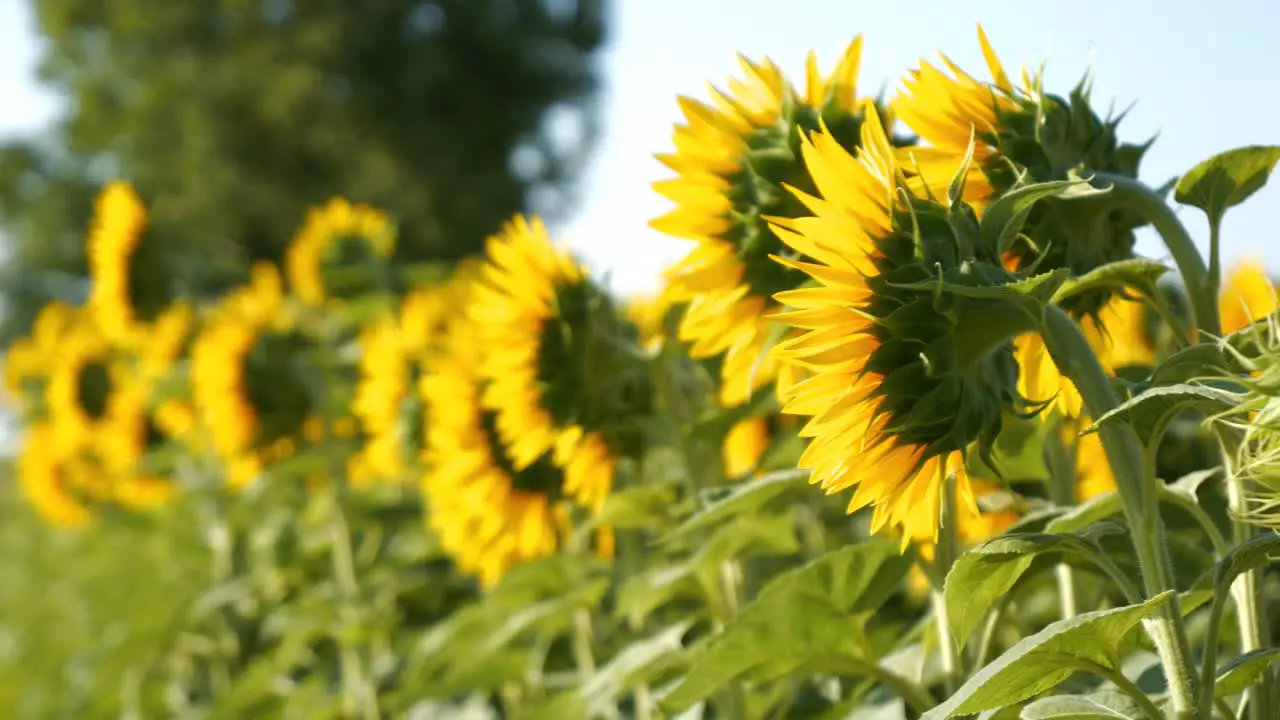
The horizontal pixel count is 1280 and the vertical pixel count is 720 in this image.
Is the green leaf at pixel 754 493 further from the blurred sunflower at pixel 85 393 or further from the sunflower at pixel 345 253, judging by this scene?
the blurred sunflower at pixel 85 393

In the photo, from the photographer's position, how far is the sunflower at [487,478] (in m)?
2.04

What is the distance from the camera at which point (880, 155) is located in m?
0.97

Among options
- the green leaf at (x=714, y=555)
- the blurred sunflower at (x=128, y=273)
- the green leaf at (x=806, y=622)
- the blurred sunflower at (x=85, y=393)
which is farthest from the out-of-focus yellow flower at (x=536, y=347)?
the blurred sunflower at (x=85, y=393)

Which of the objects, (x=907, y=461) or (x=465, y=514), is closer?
(x=907, y=461)

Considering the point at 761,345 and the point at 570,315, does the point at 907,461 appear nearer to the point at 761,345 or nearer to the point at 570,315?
the point at 761,345

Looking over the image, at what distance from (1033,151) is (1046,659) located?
366mm

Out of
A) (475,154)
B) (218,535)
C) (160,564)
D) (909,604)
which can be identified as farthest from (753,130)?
(475,154)

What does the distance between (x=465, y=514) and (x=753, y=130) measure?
98cm

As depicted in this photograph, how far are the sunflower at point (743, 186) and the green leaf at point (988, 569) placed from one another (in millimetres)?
388

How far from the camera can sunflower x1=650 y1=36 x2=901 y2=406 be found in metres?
1.33

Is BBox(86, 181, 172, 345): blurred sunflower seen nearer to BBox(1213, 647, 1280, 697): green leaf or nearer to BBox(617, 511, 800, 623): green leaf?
BBox(617, 511, 800, 623): green leaf

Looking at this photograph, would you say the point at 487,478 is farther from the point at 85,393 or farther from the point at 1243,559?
the point at 85,393

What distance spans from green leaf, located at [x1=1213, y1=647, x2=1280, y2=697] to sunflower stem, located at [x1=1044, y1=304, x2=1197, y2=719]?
0.08ft

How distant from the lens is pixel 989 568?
968 mm
